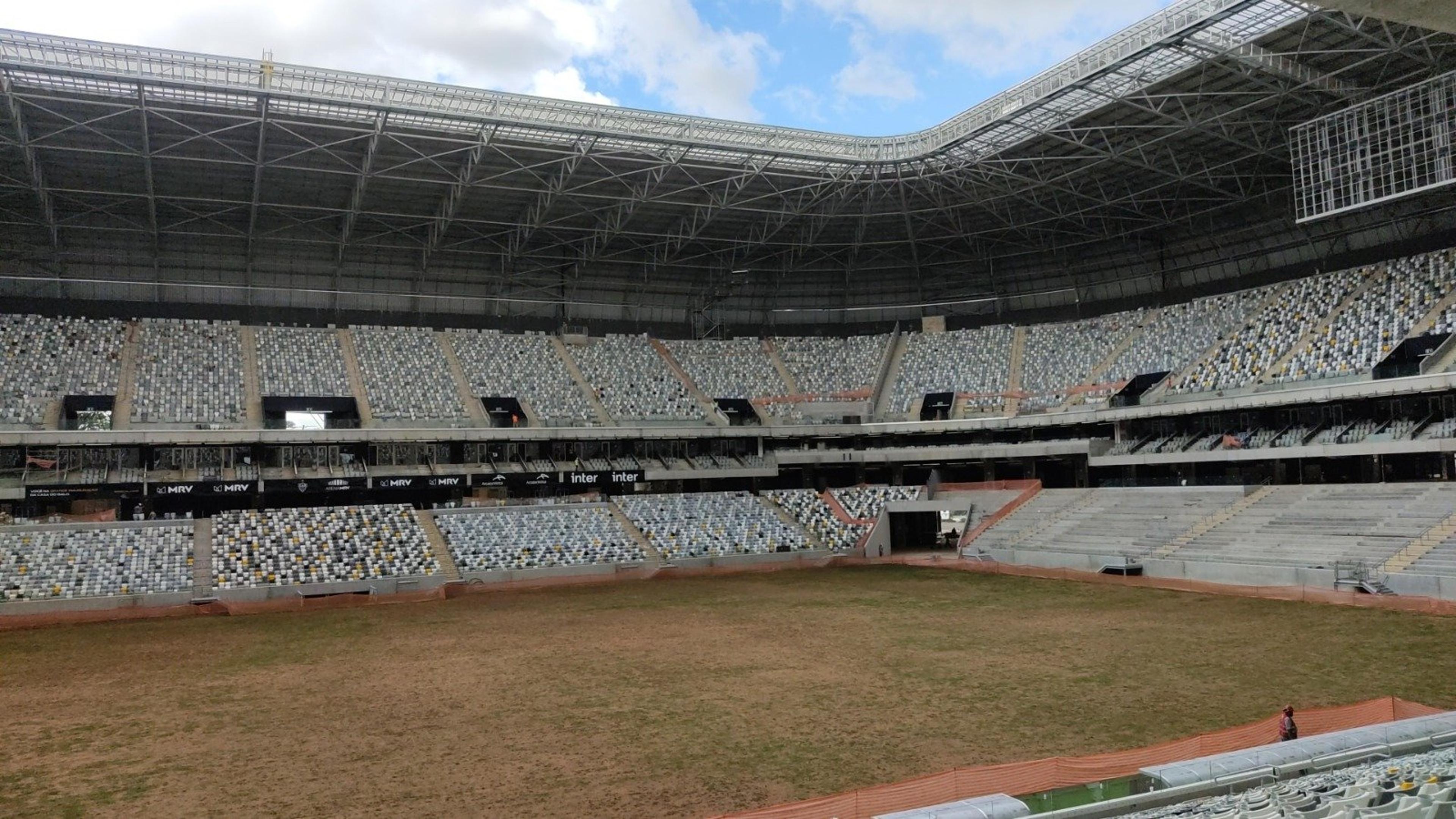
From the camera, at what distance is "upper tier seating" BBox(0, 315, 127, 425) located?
51.0 meters

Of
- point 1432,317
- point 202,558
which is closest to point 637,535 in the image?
point 202,558

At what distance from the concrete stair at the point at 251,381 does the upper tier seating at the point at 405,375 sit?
5.76 meters

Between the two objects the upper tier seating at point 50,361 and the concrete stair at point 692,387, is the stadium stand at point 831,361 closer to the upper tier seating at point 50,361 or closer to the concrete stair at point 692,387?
the concrete stair at point 692,387

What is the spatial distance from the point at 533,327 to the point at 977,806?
6298 cm

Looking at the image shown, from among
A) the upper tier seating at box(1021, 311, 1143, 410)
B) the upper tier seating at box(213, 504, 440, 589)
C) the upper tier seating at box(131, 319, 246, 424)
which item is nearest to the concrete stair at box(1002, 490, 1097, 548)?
the upper tier seating at box(1021, 311, 1143, 410)

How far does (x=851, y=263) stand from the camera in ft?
244

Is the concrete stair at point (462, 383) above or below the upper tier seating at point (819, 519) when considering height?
above

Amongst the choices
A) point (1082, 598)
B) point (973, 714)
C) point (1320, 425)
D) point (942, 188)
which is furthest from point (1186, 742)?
point (942, 188)

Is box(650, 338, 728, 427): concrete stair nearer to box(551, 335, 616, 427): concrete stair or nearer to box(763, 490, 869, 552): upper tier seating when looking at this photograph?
box(763, 490, 869, 552): upper tier seating

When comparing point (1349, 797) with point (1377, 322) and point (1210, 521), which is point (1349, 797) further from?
point (1377, 322)

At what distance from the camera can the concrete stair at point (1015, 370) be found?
213 feet

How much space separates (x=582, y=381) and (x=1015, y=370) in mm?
29483

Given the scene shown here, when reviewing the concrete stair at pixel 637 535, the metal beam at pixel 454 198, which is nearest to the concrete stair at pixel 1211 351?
the concrete stair at pixel 637 535

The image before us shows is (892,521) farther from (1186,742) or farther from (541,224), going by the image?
(1186,742)
